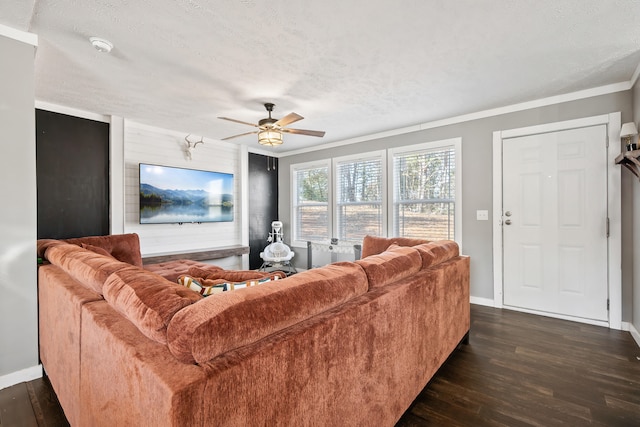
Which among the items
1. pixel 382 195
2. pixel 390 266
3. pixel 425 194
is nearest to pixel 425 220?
pixel 425 194

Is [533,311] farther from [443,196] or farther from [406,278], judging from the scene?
[406,278]

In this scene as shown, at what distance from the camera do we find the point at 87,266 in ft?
4.89

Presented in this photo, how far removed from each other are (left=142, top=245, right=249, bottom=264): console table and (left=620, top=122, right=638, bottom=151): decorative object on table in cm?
476

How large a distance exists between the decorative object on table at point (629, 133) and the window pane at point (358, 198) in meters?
2.62

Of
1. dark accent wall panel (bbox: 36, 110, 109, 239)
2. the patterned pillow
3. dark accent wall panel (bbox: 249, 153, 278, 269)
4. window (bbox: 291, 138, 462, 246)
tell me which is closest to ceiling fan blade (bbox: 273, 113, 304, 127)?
the patterned pillow

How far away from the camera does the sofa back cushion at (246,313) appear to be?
2.61ft

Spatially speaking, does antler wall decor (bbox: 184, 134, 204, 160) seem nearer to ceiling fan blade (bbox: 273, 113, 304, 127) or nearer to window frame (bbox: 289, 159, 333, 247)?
window frame (bbox: 289, 159, 333, 247)

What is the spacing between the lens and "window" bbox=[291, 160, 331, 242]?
5340 mm

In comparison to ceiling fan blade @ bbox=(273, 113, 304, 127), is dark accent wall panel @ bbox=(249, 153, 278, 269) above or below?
below

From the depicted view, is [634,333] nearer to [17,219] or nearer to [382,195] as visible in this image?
[382,195]

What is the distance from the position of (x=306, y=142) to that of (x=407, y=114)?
192cm

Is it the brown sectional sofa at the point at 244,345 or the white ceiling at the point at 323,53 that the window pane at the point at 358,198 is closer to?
the white ceiling at the point at 323,53

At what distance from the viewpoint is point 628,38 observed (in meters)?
2.16

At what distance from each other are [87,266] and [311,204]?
4181 millimetres
